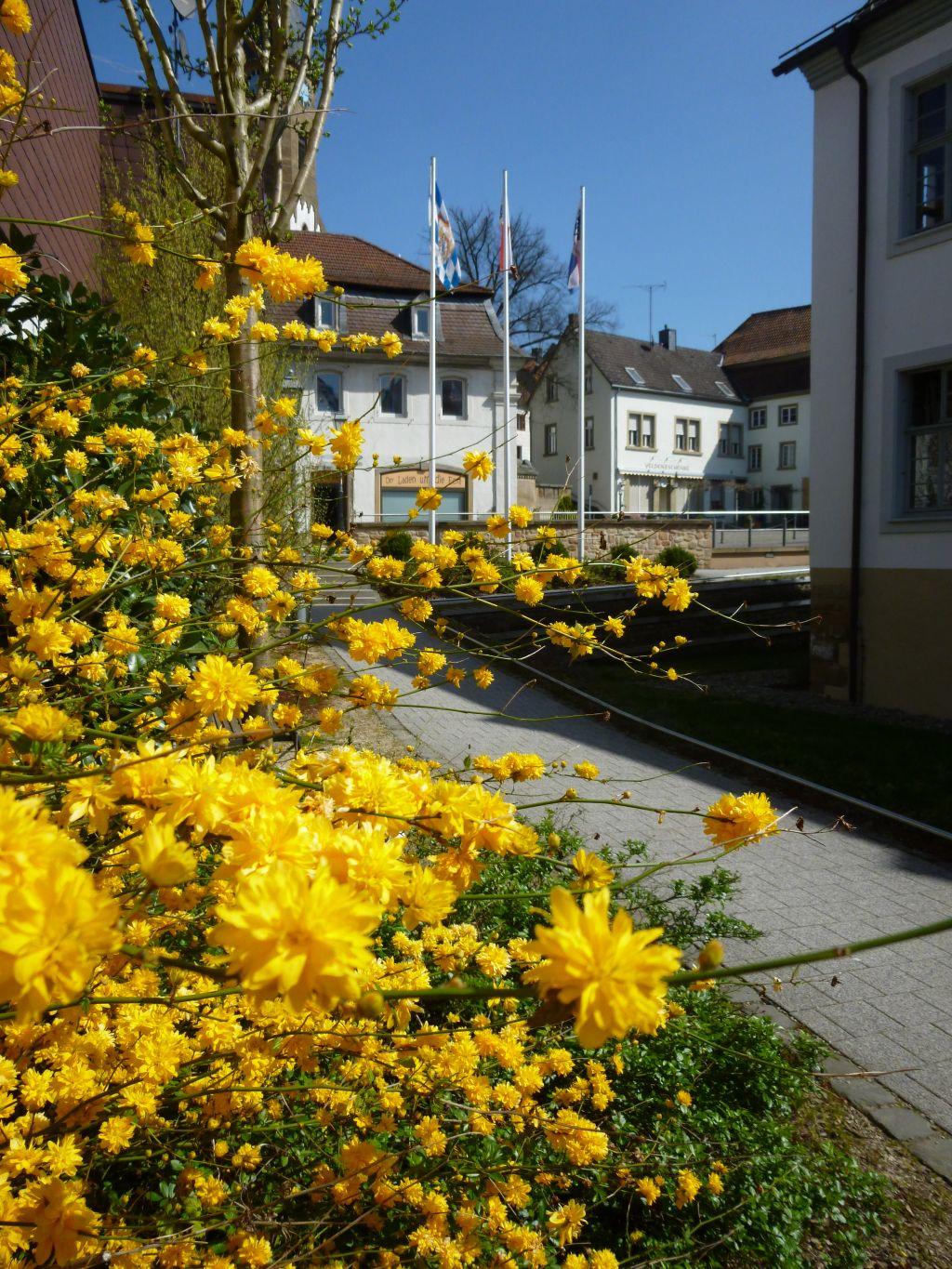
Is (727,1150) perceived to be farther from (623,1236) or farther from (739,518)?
(739,518)

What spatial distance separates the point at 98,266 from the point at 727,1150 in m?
12.1

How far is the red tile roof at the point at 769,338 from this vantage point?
1894 inches

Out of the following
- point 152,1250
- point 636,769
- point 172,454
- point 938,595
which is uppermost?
point 172,454

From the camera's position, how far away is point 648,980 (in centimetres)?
80

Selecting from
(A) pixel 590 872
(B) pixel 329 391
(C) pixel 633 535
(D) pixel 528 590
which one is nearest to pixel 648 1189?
(A) pixel 590 872

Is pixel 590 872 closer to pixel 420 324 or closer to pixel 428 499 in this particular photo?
pixel 428 499

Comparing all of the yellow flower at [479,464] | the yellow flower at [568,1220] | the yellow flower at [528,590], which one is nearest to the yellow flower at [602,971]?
the yellow flower at [568,1220]

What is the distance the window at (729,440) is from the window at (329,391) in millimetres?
24523

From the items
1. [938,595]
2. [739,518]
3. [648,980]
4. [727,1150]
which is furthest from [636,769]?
[739,518]

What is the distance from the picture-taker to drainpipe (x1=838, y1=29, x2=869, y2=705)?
403 inches

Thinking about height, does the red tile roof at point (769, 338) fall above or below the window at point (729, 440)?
above

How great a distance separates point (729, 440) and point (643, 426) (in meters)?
6.48

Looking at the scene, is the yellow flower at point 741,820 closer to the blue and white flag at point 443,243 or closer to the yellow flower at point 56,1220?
the yellow flower at point 56,1220

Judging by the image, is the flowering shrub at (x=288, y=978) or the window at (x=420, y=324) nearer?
the flowering shrub at (x=288, y=978)
